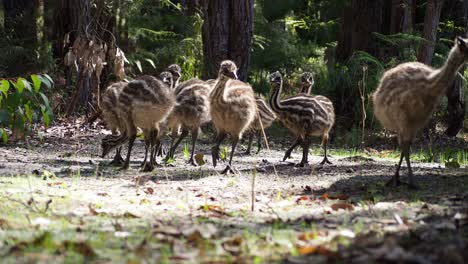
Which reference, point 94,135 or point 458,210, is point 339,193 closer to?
point 458,210

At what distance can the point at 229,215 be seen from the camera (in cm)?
623

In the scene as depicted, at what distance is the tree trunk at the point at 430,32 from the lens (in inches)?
613

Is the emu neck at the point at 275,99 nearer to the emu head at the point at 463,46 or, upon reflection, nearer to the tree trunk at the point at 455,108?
the emu head at the point at 463,46

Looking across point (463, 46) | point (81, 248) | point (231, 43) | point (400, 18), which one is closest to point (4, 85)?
point (81, 248)

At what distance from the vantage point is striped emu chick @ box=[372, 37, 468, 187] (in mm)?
7723

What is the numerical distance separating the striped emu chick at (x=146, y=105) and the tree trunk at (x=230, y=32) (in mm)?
5234

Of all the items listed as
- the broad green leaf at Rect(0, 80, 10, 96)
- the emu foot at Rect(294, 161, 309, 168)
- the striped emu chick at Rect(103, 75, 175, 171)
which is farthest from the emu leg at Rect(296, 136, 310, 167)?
the broad green leaf at Rect(0, 80, 10, 96)

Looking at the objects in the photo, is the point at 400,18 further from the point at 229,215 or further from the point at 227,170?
the point at 229,215

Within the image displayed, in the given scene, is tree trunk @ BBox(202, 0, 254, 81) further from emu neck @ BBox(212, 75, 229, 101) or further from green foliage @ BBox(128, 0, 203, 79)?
emu neck @ BBox(212, 75, 229, 101)

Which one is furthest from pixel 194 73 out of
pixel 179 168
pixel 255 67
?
pixel 179 168

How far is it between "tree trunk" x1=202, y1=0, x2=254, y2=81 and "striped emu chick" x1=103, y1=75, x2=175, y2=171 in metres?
5.23

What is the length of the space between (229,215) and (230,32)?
373 inches

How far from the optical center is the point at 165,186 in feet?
27.0

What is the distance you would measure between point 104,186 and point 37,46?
12.9 metres
